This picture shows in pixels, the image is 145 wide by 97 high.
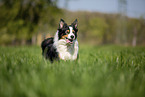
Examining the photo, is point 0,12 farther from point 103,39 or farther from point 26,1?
point 103,39

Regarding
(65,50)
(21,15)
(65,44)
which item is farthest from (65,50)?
(21,15)

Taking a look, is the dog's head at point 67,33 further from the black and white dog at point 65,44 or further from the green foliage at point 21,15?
the green foliage at point 21,15

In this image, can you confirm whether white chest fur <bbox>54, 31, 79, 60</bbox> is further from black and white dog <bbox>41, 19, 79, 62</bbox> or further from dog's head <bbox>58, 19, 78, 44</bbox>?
dog's head <bbox>58, 19, 78, 44</bbox>

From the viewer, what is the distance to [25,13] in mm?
13438

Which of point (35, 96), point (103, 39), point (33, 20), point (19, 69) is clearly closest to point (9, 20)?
point (33, 20)

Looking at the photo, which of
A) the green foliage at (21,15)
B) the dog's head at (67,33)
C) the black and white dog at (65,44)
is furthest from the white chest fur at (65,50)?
the green foliage at (21,15)

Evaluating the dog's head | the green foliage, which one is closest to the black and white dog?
the dog's head

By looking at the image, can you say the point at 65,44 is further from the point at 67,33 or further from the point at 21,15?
the point at 21,15

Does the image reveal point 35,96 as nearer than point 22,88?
Yes

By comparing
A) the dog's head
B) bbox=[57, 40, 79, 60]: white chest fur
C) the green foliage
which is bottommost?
bbox=[57, 40, 79, 60]: white chest fur

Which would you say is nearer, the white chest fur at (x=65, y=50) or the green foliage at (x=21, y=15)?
the white chest fur at (x=65, y=50)

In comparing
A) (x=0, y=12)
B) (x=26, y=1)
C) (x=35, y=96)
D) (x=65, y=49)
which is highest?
(x=26, y=1)

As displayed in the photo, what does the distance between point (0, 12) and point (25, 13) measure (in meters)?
2.62

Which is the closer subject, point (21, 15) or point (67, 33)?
point (67, 33)
